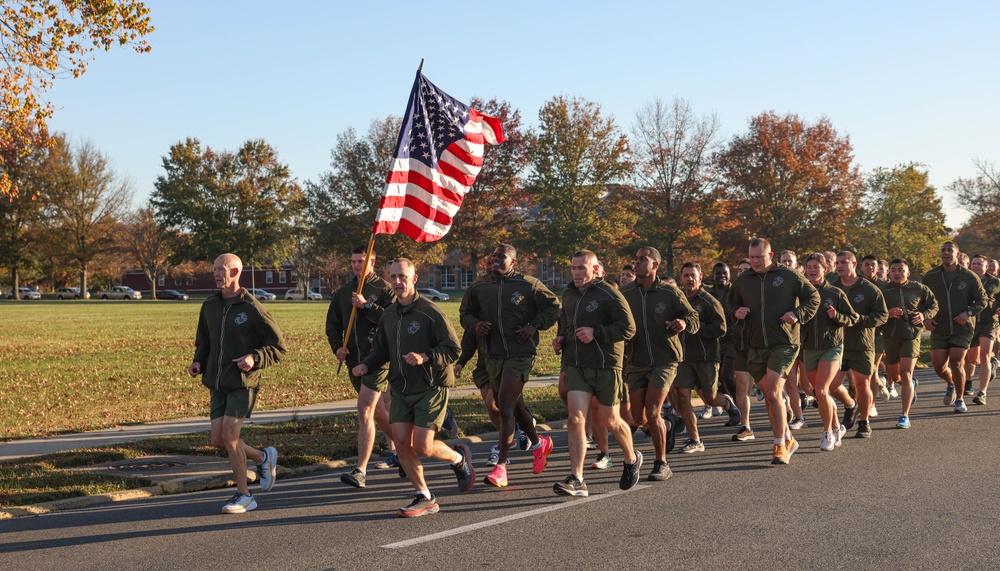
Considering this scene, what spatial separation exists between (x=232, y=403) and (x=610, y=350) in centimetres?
305

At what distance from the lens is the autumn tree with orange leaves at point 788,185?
50625mm

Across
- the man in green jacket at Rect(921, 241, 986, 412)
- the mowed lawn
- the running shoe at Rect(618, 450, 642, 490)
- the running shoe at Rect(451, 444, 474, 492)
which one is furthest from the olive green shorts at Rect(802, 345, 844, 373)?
the mowed lawn

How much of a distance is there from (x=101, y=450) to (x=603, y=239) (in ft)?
159

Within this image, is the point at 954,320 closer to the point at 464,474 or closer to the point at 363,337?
the point at 464,474

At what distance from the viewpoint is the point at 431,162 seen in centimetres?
994

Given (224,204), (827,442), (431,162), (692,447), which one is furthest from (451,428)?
(224,204)

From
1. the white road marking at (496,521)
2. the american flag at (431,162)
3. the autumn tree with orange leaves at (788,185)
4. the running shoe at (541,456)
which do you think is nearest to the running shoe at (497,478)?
the running shoe at (541,456)

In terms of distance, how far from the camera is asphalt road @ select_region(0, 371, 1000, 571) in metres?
6.17

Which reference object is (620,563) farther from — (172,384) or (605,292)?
(172,384)

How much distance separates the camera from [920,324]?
12945 mm

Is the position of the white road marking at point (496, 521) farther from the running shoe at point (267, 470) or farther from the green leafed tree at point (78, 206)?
the green leafed tree at point (78, 206)

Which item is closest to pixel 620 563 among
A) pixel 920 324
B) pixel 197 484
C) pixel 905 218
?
pixel 197 484

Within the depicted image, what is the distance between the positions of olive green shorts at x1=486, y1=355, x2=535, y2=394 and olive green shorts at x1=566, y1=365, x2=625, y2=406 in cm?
108

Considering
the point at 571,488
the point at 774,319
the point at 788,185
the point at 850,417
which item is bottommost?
the point at 571,488
